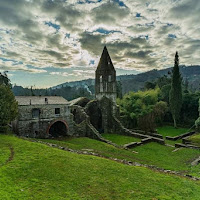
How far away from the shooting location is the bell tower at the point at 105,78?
40.1 m

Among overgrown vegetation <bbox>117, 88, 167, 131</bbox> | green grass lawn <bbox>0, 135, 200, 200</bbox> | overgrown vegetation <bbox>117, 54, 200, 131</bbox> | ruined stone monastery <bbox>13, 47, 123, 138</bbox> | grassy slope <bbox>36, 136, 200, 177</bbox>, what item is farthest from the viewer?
overgrown vegetation <bbox>117, 54, 200, 131</bbox>

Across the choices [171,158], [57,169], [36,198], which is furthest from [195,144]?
[36,198]

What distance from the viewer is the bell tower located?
132ft

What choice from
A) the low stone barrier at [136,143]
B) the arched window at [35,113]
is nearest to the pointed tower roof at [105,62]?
the low stone barrier at [136,143]

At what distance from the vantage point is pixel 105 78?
40094 mm

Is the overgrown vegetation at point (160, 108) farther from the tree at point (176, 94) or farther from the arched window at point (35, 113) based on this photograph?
the arched window at point (35, 113)

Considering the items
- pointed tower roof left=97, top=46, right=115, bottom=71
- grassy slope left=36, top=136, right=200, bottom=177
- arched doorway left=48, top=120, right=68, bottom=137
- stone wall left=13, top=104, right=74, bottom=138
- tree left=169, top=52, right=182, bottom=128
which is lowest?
grassy slope left=36, top=136, right=200, bottom=177

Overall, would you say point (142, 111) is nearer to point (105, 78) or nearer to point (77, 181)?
point (105, 78)

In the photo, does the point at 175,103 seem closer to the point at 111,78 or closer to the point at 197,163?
the point at 111,78

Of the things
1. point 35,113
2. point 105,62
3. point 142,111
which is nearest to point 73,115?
point 35,113

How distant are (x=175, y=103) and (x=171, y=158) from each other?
83.9 feet

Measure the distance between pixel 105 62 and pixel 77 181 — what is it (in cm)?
3387

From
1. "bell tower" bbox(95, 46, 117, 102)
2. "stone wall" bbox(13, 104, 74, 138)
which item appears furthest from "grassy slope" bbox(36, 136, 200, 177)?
"bell tower" bbox(95, 46, 117, 102)

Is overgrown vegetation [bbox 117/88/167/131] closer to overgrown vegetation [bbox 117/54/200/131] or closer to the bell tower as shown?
overgrown vegetation [bbox 117/54/200/131]
